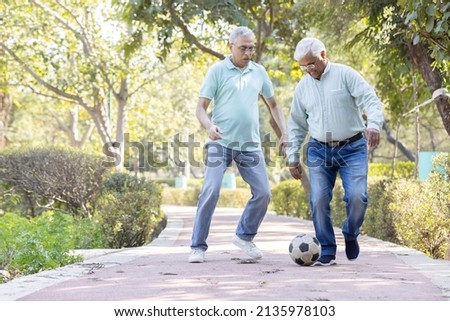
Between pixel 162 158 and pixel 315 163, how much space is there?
167ft

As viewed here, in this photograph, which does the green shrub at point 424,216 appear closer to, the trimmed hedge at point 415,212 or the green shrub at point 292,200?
the trimmed hedge at point 415,212

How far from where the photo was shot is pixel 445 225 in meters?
10.8

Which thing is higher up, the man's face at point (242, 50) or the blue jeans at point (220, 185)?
the man's face at point (242, 50)

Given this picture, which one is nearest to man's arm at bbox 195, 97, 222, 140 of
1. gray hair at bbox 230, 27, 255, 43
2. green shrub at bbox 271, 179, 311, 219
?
gray hair at bbox 230, 27, 255, 43

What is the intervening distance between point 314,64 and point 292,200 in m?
16.4

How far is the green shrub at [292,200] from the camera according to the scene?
2235 centimetres

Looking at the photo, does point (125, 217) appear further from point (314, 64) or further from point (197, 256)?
point (314, 64)

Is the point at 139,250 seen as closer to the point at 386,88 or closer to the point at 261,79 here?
the point at 261,79

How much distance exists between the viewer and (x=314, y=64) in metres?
7.98

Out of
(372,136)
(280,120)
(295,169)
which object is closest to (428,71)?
(280,120)

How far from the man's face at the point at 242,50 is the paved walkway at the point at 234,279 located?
1.92 metres

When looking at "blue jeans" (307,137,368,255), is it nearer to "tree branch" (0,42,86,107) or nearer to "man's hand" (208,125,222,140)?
"man's hand" (208,125,222,140)

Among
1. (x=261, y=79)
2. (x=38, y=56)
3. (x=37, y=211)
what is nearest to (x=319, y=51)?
(x=261, y=79)

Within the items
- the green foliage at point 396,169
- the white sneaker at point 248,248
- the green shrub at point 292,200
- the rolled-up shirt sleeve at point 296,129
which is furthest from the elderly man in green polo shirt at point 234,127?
the green foliage at point 396,169
